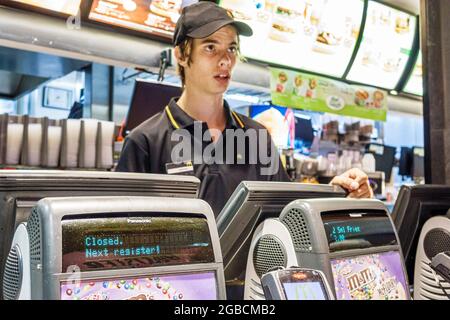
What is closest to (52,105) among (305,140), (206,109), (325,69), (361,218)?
(305,140)

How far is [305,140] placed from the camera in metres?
5.01

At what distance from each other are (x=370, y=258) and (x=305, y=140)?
13.2 feet

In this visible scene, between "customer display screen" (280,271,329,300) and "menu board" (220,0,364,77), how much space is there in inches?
108

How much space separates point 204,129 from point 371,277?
1.02 metres

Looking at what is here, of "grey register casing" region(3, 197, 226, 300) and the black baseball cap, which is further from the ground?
the black baseball cap

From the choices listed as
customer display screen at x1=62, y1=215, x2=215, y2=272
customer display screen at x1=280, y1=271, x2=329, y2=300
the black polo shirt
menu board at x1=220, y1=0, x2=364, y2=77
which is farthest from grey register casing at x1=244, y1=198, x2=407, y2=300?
menu board at x1=220, y1=0, x2=364, y2=77

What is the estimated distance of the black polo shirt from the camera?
1.78 m

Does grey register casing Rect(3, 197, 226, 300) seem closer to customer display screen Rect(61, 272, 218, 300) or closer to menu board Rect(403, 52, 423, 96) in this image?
customer display screen Rect(61, 272, 218, 300)

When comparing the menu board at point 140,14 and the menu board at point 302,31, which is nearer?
the menu board at point 140,14

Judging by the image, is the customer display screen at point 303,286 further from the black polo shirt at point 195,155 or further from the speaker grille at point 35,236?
the black polo shirt at point 195,155

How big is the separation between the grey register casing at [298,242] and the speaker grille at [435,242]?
0.28 m

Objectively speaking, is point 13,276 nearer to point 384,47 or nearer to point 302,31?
point 302,31

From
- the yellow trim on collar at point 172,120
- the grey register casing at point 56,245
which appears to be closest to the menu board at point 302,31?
the yellow trim on collar at point 172,120

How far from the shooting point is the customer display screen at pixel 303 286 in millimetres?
755
